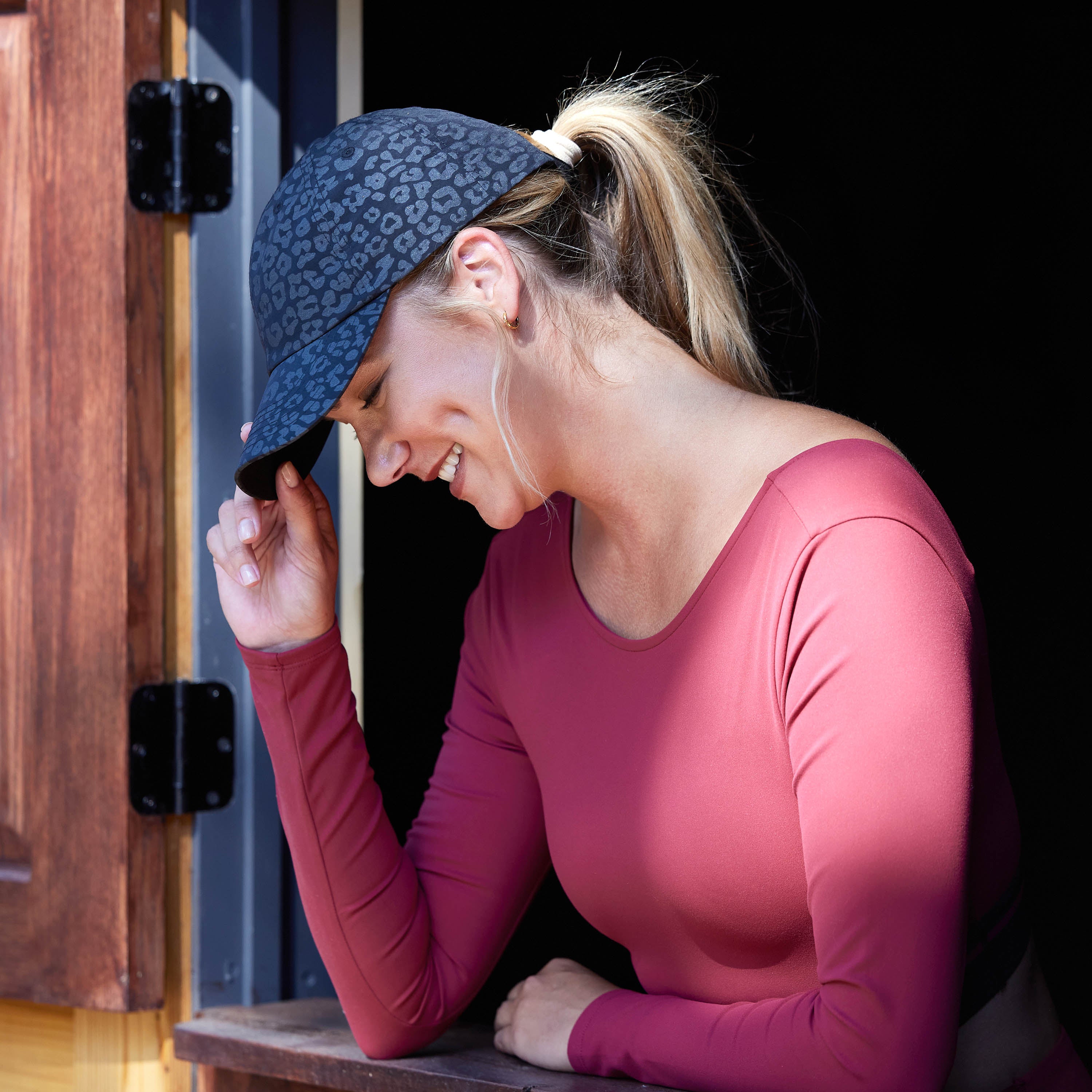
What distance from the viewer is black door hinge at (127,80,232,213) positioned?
1.55 m

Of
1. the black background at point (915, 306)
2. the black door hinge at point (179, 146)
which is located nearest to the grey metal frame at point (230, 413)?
the black door hinge at point (179, 146)

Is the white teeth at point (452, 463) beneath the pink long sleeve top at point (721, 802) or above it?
above

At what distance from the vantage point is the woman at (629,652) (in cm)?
109

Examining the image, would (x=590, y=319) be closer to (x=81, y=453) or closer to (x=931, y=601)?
(x=931, y=601)

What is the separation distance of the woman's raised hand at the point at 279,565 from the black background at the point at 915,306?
1016 mm

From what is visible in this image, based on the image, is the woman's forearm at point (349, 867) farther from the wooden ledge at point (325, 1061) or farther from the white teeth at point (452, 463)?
the white teeth at point (452, 463)

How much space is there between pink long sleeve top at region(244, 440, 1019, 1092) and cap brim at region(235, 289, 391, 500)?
32cm

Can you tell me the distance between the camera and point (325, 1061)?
1.40 meters

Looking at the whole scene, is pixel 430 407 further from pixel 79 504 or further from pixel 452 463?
pixel 79 504

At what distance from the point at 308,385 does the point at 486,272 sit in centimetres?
20

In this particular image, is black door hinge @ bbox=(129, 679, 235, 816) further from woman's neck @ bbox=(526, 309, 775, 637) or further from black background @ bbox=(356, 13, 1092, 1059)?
black background @ bbox=(356, 13, 1092, 1059)

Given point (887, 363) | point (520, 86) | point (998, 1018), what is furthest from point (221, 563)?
point (887, 363)

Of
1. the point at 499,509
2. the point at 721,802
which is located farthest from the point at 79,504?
the point at 721,802

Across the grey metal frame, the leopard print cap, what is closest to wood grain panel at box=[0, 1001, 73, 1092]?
the grey metal frame
